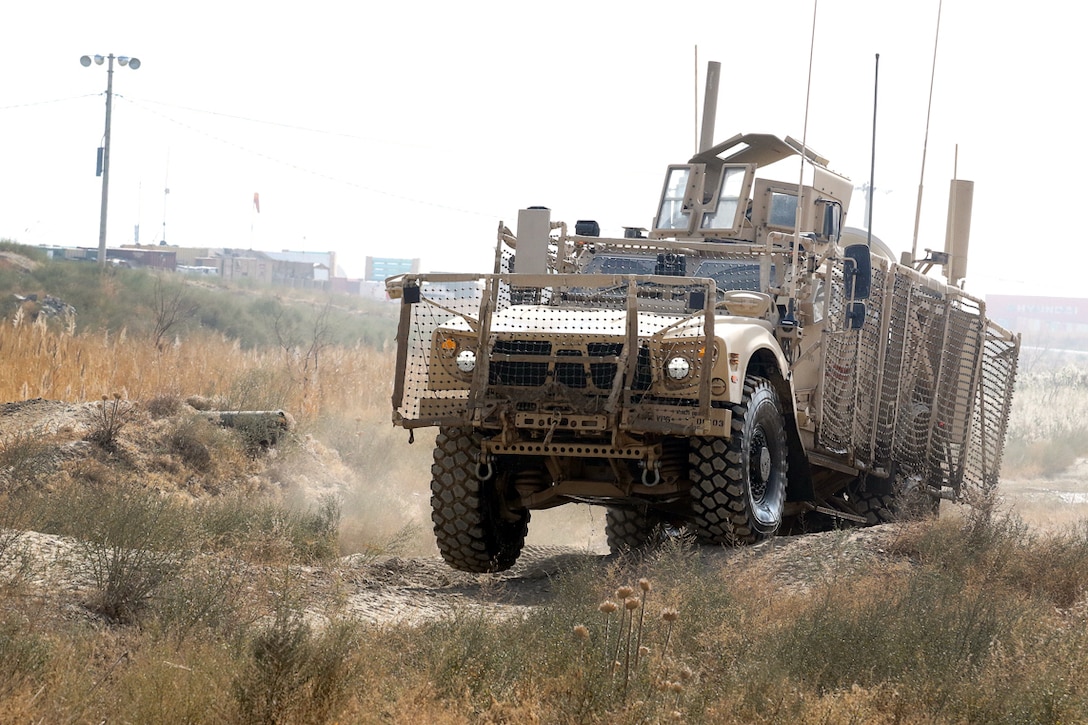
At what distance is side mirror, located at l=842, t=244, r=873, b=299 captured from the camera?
34.7ft

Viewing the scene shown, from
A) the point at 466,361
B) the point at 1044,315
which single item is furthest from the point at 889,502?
the point at 1044,315

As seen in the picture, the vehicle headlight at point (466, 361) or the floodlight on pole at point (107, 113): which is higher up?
the floodlight on pole at point (107, 113)

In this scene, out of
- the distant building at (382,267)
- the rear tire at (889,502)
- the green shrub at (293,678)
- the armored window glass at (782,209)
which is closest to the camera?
the green shrub at (293,678)

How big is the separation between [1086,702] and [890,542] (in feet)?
12.4

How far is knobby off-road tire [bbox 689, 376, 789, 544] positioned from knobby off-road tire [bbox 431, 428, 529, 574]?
4.69ft

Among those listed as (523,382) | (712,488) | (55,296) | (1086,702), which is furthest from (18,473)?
(55,296)

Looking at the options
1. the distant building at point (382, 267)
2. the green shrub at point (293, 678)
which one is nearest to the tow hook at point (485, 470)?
the green shrub at point (293, 678)

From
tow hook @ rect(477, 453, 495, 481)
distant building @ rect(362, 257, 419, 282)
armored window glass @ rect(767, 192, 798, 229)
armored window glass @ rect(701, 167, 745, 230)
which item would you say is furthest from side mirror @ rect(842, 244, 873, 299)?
distant building @ rect(362, 257, 419, 282)

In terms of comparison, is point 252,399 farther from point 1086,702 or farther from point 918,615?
point 1086,702

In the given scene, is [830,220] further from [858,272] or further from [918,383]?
[918,383]

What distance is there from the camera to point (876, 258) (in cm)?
1143

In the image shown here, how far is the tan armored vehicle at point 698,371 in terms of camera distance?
8500 mm

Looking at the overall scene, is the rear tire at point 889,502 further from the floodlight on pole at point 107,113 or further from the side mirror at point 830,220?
the floodlight on pole at point 107,113

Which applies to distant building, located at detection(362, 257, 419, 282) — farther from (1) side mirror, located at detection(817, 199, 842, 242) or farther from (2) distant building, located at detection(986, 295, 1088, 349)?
(1) side mirror, located at detection(817, 199, 842, 242)
